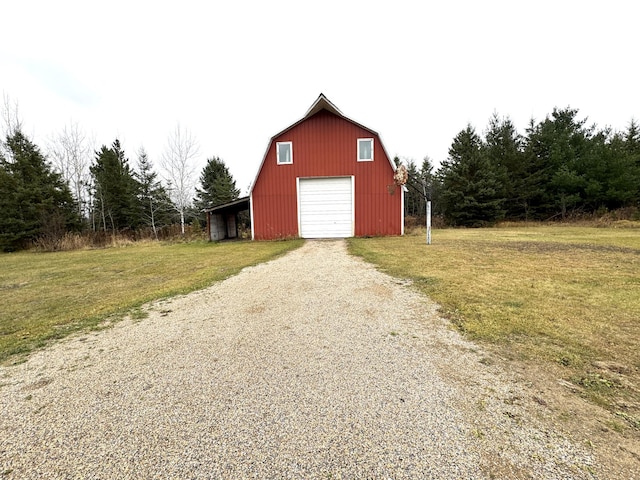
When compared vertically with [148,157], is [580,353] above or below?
below

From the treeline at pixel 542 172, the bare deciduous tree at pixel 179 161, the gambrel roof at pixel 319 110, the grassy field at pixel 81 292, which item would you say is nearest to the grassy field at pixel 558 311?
the grassy field at pixel 81 292

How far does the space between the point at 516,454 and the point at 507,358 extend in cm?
131

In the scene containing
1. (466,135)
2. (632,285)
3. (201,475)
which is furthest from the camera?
(466,135)

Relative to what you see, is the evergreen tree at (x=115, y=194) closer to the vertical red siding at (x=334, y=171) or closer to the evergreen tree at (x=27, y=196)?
the evergreen tree at (x=27, y=196)

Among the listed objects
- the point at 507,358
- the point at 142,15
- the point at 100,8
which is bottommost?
the point at 507,358

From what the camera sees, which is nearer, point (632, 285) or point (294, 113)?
point (632, 285)

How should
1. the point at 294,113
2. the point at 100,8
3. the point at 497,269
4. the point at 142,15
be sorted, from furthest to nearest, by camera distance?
the point at 294,113 → the point at 142,15 → the point at 100,8 → the point at 497,269

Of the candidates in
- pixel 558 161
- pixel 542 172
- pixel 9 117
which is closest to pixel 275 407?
pixel 9 117

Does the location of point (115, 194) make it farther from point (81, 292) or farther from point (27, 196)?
point (81, 292)

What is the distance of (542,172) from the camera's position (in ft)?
92.1

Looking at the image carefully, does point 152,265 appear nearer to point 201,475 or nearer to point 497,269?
point 201,475

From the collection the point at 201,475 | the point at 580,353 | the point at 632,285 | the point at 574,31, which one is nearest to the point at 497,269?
the point at 632,285

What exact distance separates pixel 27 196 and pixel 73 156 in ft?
27.4

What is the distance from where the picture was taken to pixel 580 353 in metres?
2.71
